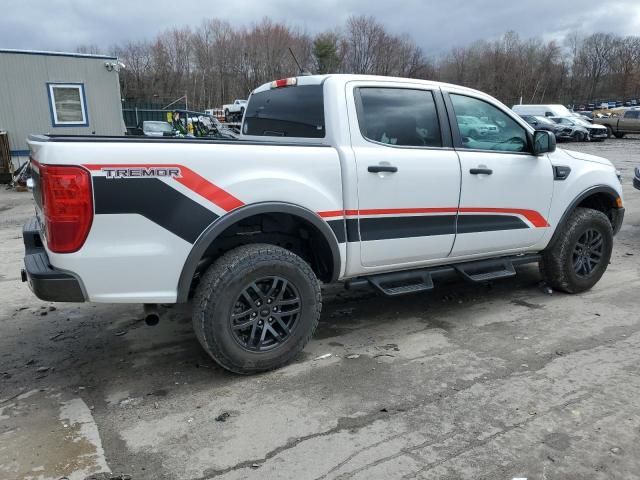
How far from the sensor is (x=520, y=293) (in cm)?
547

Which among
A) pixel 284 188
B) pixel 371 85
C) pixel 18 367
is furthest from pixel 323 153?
pixel 18 367

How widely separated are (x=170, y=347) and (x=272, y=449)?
64.2 inches

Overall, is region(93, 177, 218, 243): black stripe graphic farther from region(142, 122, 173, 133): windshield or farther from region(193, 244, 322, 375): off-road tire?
region(142, 122, 173, 133): windshield

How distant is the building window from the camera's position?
1612cm

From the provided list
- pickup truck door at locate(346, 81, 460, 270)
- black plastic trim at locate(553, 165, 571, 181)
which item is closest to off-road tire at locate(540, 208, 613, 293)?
black plastic trim at locate(553, 165, 571, 181)

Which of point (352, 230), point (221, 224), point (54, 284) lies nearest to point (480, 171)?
point (352, 230)

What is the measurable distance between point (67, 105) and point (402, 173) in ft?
51.1

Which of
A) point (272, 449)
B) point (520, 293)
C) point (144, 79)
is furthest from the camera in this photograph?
point (144, 79)

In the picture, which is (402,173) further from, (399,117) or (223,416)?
(223,416)

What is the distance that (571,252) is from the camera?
5.16 metres

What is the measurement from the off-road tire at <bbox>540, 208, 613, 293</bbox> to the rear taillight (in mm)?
4193

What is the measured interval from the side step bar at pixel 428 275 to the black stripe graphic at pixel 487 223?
33 centimetres

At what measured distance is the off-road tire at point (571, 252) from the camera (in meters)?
5.11

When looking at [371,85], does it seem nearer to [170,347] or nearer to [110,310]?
[170,347]
